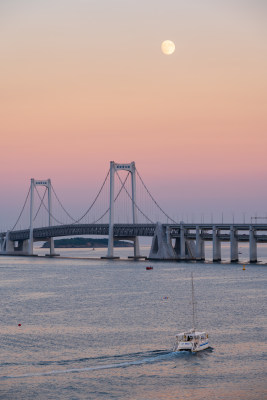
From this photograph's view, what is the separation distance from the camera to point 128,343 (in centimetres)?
4909

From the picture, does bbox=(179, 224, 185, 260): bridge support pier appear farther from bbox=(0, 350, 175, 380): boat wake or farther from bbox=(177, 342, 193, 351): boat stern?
bbox=(0, 350, 175, 380): boat wake

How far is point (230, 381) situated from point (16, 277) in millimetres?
75523

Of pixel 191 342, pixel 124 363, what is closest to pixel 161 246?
pixel 191 342

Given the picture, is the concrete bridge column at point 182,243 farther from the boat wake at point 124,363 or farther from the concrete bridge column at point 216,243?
the boat wake at point 124,363

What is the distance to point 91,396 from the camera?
37.3 metres

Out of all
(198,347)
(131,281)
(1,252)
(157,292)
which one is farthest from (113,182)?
(198,347)

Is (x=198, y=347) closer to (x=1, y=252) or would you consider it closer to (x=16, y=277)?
(x=16, y=277)

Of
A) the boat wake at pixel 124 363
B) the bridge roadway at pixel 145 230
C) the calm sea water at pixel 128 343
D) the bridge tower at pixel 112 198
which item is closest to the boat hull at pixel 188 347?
the calm sea water at pixel 128 343

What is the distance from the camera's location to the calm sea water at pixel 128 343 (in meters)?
38.6

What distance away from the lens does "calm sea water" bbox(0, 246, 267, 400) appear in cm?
3859

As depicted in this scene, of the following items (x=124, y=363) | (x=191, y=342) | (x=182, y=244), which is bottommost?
(x=124, y=363)

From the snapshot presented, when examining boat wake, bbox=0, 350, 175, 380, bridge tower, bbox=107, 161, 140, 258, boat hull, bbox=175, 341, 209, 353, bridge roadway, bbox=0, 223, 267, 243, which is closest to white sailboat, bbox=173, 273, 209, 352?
boat hull, bbox=175, 341, 209, 353

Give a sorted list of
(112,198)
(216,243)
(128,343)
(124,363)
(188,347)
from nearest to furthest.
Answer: (124,363) < (188,347) < (128,343) < (216,243) < (112,198)

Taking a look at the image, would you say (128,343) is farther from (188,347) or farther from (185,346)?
(188,347)
